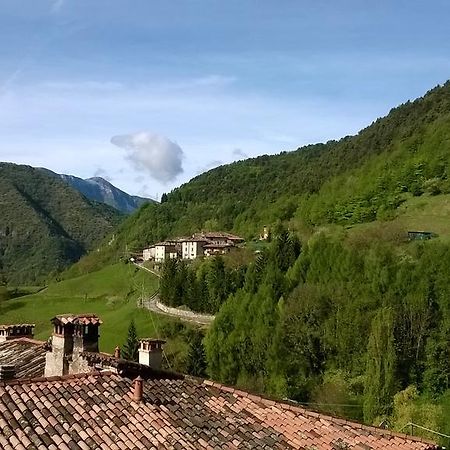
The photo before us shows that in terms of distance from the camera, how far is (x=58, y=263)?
177625 mm

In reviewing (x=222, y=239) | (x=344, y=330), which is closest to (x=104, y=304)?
(x=222, y=239)

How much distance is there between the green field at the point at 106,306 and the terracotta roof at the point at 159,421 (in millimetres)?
47198

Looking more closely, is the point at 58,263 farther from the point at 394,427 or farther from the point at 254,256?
the point at 394,427

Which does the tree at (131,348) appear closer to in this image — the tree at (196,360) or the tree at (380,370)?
the tree at (196,360)

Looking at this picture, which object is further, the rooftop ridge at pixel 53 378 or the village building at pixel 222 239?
the village building at pixel 222 239

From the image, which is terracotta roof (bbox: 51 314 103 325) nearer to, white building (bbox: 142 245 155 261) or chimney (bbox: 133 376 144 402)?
chimney (bbox: 133 376 144 402)

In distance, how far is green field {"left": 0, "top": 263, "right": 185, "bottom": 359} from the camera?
6331 centimetres

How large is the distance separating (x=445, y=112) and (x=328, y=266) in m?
68.9

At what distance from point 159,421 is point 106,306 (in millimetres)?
73294

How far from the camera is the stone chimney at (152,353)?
41.0 ft

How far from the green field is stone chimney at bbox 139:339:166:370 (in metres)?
45.0

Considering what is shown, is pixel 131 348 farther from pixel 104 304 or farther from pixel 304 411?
pixel 304 411

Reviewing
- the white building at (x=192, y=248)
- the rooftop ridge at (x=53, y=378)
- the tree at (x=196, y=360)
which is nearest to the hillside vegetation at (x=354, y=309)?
the tree at (x=196, y=360)

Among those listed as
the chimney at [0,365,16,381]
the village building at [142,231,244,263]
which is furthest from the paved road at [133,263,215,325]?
the chimney at [0,365,16,381]
